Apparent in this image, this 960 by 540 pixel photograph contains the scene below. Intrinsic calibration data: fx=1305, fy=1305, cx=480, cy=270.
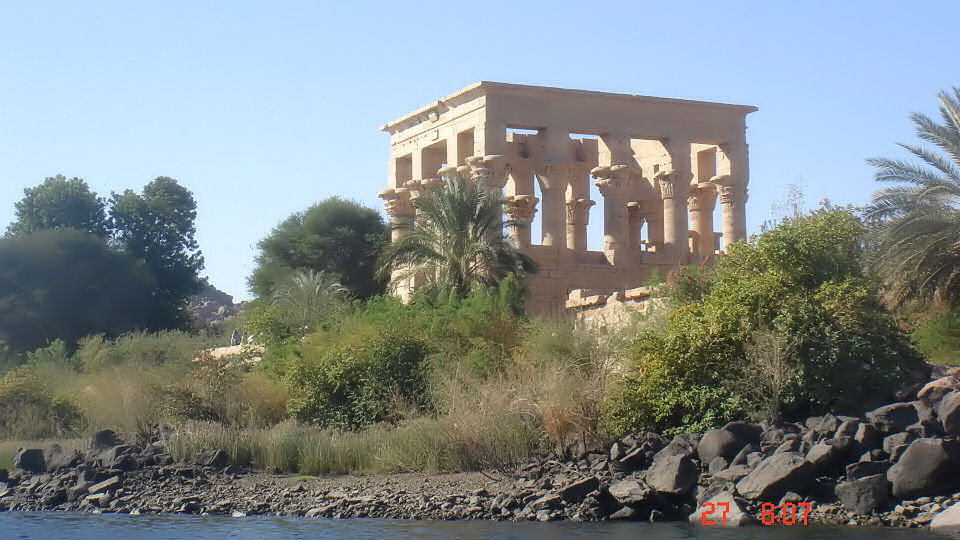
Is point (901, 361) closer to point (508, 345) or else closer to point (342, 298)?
point (508, 345)

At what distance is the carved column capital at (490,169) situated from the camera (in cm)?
3188

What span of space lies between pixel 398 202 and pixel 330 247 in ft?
13.8

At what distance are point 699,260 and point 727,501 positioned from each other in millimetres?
20756

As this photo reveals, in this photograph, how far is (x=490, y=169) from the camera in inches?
1261

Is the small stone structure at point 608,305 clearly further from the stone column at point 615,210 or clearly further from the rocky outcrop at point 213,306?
the rocky outcrop at point 213,306

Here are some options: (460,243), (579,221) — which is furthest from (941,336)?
(579,221)

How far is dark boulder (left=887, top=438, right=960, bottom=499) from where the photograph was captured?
49.6 feet

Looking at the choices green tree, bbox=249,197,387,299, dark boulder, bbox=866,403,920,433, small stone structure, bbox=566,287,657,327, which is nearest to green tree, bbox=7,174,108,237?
green tree, bbox=249,197,387,299

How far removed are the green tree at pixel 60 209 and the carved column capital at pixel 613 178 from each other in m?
26.3

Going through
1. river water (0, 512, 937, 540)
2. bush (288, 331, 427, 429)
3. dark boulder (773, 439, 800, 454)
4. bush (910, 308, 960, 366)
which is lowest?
river water (0, 512, 937, 540)

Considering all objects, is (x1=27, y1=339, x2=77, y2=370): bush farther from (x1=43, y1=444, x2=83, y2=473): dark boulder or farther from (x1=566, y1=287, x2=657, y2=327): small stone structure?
(x1=566, y1=287, x2=657, y2=327): small stone structure

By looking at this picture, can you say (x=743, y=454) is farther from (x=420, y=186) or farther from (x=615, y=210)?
(x=420, y=186)

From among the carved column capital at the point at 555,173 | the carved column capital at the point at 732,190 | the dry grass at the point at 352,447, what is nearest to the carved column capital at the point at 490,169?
the carved column capital at the point at 555,173
